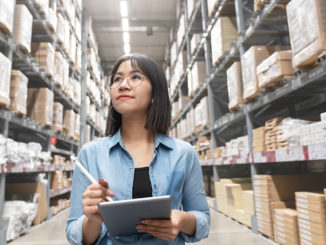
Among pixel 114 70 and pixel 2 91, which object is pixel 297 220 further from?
pixel 2 91

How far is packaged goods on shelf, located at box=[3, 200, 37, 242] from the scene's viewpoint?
3.23 metres

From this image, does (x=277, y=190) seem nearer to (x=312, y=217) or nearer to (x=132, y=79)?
(x=312, y=217)

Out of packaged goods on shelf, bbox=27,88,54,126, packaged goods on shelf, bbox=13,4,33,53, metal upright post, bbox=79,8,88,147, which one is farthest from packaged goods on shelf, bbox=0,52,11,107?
metal upright post, bbox=79,8,88,147

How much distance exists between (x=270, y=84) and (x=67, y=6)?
5.19m

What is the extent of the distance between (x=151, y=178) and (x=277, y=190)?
8.44 ft

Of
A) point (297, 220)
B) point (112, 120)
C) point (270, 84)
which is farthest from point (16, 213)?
point (270, 84)

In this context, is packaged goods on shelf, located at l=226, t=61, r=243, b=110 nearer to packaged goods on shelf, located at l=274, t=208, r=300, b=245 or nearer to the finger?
packaged goods on shelf, located at l=274, t=208, r=300, b=245

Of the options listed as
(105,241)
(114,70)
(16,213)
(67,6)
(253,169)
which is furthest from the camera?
(67,6)

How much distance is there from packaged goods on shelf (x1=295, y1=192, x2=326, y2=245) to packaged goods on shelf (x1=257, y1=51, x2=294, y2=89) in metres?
1.24

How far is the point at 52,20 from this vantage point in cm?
511

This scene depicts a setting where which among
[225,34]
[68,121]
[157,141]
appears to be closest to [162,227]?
[157,141]

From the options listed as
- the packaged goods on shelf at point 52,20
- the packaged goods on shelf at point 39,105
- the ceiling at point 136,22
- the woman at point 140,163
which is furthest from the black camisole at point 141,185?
the ceiling at point 136,22

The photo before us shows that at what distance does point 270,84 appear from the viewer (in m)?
3.24

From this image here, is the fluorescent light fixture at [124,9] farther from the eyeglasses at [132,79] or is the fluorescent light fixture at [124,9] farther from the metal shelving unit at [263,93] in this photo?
the eyeglasses at [132,79]
